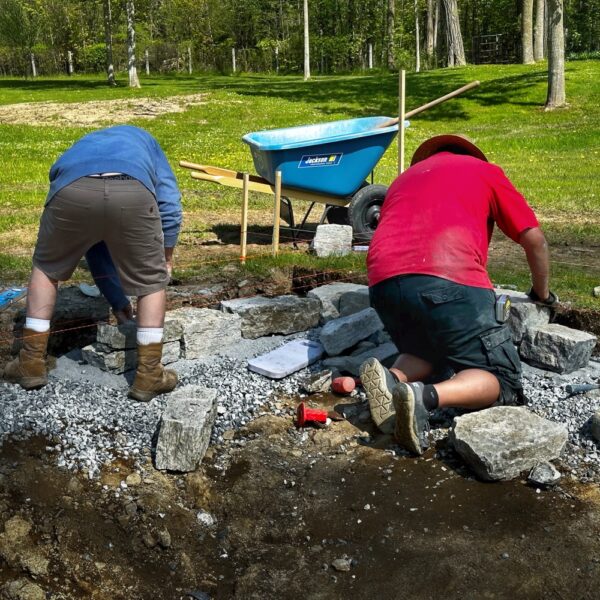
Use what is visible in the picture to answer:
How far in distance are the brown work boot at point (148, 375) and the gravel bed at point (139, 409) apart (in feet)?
0.16

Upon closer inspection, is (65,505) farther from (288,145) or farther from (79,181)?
(288,145)

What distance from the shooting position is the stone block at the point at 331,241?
6910 millimetres

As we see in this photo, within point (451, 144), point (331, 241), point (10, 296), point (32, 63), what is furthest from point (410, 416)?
point (32, 63)

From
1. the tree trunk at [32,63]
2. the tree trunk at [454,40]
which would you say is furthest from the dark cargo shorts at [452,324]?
the tree trunk at [32,63]

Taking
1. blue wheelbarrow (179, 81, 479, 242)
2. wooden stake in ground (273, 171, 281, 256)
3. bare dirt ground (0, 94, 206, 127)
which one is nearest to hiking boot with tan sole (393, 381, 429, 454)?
wooden stake in ground (273, 171, 281, 256)

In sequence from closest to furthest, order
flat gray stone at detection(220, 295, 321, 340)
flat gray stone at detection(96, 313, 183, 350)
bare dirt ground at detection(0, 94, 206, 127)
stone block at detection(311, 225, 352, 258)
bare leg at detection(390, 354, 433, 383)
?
bare leg at detection(390, 354, 433, 383), flat gray stone at detection(96, 313, 183, 350), flat gray stone at detection(220, 295, 321, 340), stone block at detection(311, 225, 352, 258), bare dirt ground at detection(0, 94, 206, 127)

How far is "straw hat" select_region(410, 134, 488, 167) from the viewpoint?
4.02 meters

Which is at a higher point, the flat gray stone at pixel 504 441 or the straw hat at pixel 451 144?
the straw hat at pixel 451 144

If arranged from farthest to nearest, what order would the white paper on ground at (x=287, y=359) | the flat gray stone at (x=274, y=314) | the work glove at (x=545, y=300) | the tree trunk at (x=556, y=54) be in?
the tree trunk at (x=556, y=54) → the flat gray stone at (x=274, y=314) → the white paper on ground at (x=287, y=359) → the work glove at (x=545, y=300)

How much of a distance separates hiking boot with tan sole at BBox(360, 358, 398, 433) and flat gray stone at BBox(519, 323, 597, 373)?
1130 mm

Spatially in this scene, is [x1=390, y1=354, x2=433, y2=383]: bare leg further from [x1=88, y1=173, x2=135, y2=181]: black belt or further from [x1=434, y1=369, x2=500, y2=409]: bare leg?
[x1=88, y1=173, x2=135, y2=181]: black belt

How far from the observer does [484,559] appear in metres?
2.71

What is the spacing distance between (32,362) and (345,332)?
1.83 meters

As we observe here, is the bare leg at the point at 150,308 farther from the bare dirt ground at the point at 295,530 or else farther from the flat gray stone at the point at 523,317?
the flat gray stone at the point at 523,317
